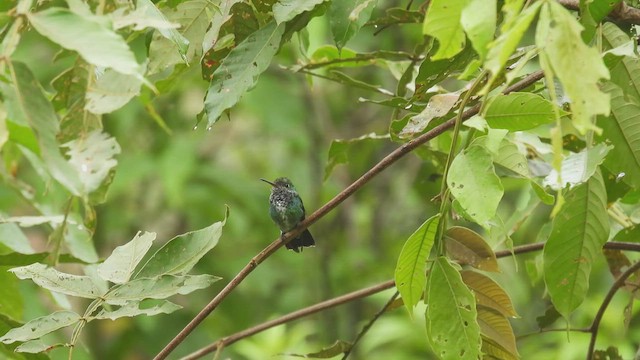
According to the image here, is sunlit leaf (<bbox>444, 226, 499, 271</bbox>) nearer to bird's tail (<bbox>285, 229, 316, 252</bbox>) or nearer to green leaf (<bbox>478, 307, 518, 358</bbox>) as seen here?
green leaf (<bbox>478, 307, 518, 358</bbox>)

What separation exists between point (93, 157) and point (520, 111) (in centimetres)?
68

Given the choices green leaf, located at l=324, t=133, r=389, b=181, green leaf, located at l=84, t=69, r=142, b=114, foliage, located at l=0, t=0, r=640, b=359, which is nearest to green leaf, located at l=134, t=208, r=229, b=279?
foliage, located at l=0, t=0, r=640, b=359

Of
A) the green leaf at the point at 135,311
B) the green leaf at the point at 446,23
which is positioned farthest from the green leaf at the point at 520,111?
the green leaf at the point at 135,311

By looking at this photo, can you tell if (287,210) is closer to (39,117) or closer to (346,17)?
(346,17)

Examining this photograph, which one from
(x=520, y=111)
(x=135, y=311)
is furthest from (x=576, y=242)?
(x=135, y=311)

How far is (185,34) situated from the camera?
1.69 meters

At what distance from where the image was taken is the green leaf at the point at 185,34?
1.67 metres

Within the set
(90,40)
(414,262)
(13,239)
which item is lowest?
(13,239)

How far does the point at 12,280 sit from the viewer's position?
73.9 inches

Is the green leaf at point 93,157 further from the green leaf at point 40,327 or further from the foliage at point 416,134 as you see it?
the green leaf at point 40,327

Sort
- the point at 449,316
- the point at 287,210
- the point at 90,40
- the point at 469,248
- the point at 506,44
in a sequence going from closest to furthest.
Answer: the point at 506,44 < the point at 90,40 < the point at 449,316 < the point at 469,248 < the point at 287,210

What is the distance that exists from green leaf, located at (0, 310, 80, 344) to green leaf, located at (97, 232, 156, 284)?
9 cm

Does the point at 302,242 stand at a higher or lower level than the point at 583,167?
lower

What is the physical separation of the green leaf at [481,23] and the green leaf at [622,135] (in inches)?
22.0
